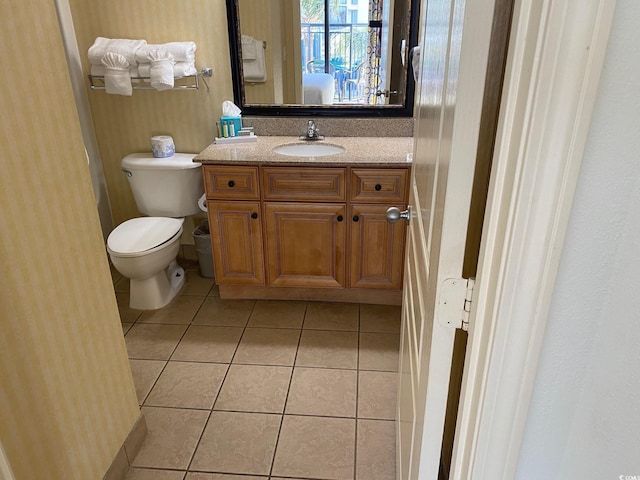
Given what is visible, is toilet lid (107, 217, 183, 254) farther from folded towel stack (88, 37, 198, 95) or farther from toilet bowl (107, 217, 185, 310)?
folded towel stack (88, 37, 198, 95)

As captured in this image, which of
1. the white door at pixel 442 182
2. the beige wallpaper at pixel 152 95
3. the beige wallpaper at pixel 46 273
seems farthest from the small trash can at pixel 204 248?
the white door at pixel 442 182

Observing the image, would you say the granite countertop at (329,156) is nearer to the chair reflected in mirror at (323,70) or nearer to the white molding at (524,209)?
the chair reflected in mirror at (323,70)

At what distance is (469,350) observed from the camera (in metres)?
0.70

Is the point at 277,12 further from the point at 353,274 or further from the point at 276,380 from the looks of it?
the point at 276,380

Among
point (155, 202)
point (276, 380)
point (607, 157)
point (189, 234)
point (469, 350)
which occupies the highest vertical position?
point (607, 157)

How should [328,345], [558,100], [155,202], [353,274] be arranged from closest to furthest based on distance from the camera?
1. [558,100]
2. [328,345]
3. [353,274]
4. [155,202]

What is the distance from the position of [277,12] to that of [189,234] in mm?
1462

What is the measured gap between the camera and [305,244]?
244cm

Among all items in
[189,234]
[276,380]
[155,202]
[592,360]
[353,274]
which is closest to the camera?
[592,360]

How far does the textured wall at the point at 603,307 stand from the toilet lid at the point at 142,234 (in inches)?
83.1

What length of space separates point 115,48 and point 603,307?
8.41 feet

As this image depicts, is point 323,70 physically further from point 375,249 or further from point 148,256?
point 148,256

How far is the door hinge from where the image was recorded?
708 millimetres

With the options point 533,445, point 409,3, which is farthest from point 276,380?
point 409,3
